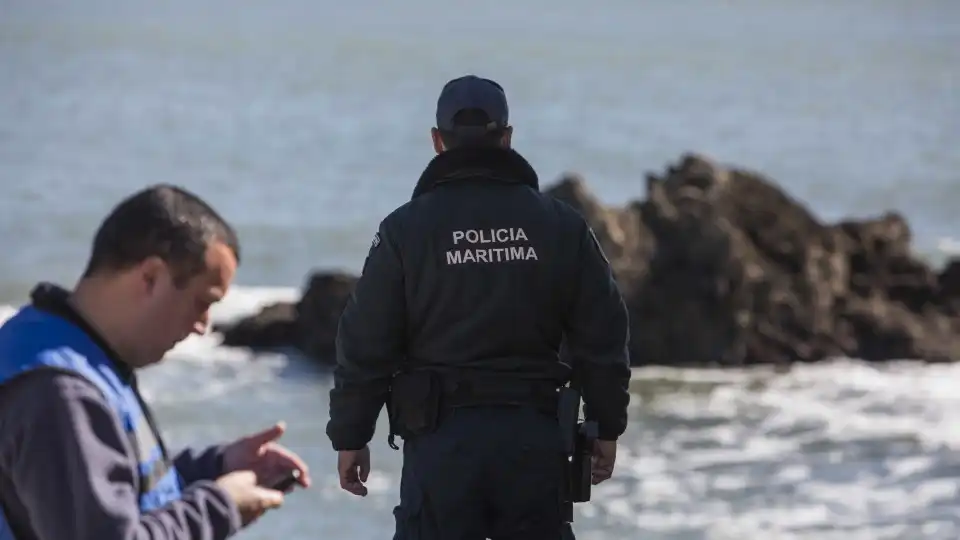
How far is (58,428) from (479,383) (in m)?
2.30

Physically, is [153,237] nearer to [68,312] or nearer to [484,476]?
[68,312]

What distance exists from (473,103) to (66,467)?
2.58m

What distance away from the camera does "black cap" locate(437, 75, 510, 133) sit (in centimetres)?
645

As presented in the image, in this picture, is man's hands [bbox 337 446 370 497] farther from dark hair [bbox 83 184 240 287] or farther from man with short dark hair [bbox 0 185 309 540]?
dark hair [bbox 83 184 240 287]

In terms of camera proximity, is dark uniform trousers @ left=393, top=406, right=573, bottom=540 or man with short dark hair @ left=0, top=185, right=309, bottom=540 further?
dark uniform trousers @ left=393, top=406, right=573, bottom=540

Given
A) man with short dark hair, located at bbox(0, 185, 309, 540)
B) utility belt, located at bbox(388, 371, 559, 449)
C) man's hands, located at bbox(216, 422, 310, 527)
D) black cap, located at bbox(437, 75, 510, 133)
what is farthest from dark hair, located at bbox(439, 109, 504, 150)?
man with short dark hair, located at bbox(0, 185, 309, 540)

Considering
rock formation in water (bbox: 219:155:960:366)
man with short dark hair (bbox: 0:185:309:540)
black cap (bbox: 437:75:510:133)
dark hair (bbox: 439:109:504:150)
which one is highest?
black cap (bbox: 437:75:510:133)

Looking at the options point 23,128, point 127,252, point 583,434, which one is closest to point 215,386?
point 583,434

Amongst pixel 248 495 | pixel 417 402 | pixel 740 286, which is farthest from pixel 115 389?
pixel 740 286

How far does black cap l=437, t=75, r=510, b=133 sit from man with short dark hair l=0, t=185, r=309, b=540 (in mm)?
2057

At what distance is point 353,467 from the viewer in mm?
6438

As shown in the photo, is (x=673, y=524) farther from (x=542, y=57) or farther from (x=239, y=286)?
(x=542, y=57)

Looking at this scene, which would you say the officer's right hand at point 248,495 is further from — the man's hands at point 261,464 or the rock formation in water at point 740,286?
the rock formation in water at point 740,286

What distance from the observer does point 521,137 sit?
6419 centimetres
